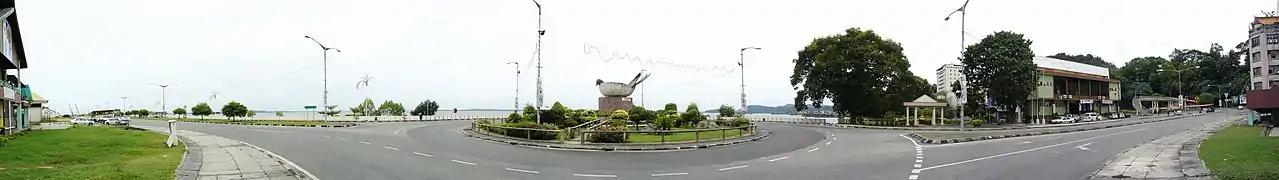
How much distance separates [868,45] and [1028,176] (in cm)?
3879

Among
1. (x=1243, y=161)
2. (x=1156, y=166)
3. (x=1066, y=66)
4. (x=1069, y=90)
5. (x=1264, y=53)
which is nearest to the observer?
(x=1243, y=161)

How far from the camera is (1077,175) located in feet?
43.3

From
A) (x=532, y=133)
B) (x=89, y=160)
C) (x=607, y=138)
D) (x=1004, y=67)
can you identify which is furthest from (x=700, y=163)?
(x=1004, y=67)

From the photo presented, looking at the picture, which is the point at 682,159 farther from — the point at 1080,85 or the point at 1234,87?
the point at 1234,87

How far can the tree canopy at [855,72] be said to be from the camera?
50125 millimetres

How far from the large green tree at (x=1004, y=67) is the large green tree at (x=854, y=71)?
498 centimetres

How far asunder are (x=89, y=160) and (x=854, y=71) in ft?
148

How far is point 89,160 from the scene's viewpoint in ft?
51.1

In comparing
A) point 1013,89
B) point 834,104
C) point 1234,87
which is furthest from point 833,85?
point 1234,87

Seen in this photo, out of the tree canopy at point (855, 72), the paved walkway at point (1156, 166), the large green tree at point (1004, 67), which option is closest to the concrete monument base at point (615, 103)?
the tree canopy at point (855, 72)

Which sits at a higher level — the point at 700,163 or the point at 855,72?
the point at 855,72

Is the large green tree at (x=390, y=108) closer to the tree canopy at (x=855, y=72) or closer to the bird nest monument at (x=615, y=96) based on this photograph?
the bird nest monument at (x=615, y=96)

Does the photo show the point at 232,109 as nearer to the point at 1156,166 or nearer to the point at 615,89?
the point at 615,89

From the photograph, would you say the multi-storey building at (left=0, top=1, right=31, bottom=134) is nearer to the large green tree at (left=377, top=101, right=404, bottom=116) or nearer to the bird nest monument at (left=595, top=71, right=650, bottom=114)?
the bird nest monument at (left=595, top=71, right=650, bottom=114)
